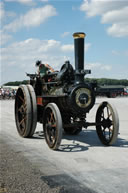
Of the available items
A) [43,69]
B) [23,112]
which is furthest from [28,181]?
[43,69]

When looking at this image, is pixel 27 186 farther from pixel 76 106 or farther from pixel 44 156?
pixel 76 106

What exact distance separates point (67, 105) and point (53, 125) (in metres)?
0.69

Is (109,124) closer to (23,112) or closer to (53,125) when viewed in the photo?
(53,125)

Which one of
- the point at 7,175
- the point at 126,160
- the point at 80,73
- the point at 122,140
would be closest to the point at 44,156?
the point at 7,175

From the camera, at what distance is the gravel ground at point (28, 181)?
3.77 metres

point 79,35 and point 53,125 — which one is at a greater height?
point 79,35

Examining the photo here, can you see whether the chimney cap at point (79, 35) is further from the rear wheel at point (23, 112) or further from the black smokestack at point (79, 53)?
the rear wheel at point (23, 112)

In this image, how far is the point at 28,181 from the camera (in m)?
4.09

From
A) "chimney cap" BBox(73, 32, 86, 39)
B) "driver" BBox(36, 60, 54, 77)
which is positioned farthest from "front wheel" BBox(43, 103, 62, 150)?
"driver" BBox(36, 60, 54, 77)

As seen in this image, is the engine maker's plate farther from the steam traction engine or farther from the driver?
the driver

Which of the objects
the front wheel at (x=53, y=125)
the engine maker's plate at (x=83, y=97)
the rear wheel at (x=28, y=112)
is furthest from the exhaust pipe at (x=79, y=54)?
the rear wheel at (x=28, y=112)

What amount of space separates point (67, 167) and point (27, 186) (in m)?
1.13

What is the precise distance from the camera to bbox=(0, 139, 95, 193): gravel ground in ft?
12.4

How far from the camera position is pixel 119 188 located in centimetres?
384
